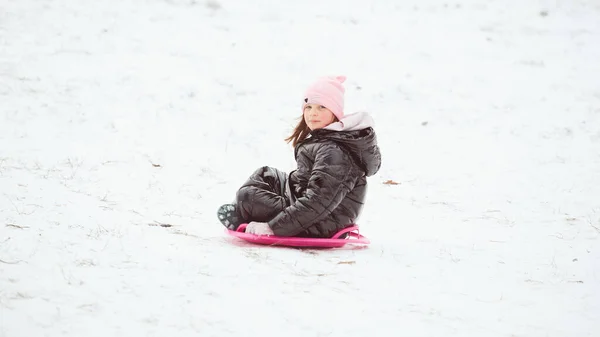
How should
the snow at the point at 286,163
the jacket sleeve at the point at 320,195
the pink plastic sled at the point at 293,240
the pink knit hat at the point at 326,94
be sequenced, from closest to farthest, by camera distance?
the snow at the point at 286,163 < the jacket sleeve at the point at 320,195 < the pink plastic sled at the point at 293,240 < the pink knit hat at the point at 326,94

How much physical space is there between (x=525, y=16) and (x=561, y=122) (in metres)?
5.70

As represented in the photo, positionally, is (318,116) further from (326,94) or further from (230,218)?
(230,218)

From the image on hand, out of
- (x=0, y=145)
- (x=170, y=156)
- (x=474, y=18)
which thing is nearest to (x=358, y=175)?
(x=170, y=156)

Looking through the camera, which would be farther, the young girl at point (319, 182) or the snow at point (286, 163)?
the young girl at point (319, 182)

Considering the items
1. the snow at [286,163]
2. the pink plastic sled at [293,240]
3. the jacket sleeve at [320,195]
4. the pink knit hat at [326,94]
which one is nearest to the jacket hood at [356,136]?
the jacket sleeve at [320,195]

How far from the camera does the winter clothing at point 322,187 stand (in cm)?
486

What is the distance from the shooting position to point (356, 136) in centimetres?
499

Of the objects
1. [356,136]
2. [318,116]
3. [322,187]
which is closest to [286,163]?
[318,116]

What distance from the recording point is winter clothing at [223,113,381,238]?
191 inches

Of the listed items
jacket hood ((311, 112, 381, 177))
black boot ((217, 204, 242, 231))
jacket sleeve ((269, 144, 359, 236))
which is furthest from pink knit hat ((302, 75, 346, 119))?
black boot ((217, 204, 242, 231))

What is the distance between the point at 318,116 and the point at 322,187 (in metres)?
0.75

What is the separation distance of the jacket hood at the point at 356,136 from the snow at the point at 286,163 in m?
0.85

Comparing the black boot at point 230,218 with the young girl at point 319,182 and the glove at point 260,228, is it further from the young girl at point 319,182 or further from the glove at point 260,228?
the glove at point 260,228

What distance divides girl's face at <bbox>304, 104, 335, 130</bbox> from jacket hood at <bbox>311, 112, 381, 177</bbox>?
0.61ft
